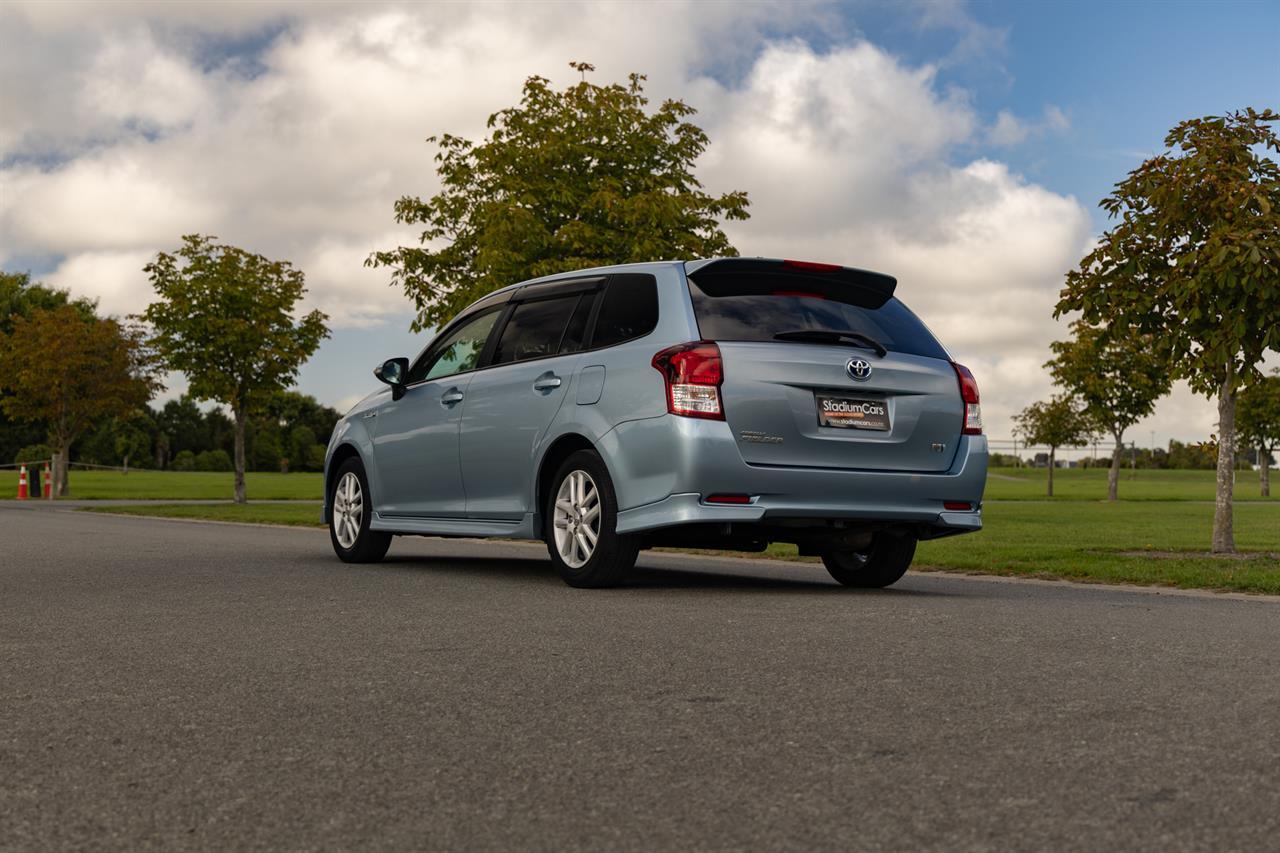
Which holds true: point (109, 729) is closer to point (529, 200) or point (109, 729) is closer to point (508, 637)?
point (508, 637)

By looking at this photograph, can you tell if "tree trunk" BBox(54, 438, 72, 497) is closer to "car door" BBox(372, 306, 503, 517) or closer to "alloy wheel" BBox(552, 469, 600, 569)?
"car door" BBox(372, 306, 503, 517)

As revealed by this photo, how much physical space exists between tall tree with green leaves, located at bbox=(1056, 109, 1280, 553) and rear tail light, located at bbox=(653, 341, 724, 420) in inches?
251

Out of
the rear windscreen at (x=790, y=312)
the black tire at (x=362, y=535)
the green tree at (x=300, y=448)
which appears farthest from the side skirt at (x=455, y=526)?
the green tree at (x=300, y=448)

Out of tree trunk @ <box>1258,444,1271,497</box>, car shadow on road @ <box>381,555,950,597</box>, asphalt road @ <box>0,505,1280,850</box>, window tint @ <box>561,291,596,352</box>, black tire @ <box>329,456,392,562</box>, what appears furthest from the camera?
tree trunk @ <box>1258,444,1271,497</box>

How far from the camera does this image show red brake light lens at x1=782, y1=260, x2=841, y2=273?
8289 mm

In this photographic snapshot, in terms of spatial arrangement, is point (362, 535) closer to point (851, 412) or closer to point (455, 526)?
point (455, 526)

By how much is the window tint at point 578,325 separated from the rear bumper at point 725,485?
2.91ft

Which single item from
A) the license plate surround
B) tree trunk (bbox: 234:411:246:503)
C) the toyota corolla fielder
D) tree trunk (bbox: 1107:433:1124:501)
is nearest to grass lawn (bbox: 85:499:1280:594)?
the toyota corolla fielder

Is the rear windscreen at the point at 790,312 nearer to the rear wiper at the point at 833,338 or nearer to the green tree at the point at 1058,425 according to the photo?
the rear wiper at the point at 833,338

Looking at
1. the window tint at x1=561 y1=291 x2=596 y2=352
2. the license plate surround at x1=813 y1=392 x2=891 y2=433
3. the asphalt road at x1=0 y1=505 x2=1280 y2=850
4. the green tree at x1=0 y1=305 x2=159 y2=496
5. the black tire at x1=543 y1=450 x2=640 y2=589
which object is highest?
the green tree at x1=0 y1=305 x2=159 y2=496

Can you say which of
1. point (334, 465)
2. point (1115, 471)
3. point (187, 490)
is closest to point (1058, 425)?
point (1115, 471)

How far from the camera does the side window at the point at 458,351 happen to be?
9.89 metres

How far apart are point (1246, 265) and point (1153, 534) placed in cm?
910

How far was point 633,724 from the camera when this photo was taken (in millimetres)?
4223
